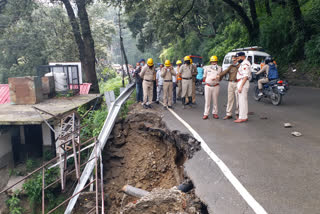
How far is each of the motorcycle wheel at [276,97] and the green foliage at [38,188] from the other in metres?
8.58

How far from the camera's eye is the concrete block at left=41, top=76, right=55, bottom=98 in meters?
14.0

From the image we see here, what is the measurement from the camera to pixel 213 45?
33812 millimetres

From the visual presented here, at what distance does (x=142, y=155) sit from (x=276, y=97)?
5.88 m

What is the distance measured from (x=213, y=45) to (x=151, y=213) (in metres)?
32.1

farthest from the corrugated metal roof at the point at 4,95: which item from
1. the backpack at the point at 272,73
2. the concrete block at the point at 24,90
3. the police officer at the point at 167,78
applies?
the backpack at the point at 272,73

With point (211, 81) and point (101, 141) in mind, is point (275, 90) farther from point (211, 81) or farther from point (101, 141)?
point (101, 141)

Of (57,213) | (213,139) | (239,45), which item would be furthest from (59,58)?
(213,139)

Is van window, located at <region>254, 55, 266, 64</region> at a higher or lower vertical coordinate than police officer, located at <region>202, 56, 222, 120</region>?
higher

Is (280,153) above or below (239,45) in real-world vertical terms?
below

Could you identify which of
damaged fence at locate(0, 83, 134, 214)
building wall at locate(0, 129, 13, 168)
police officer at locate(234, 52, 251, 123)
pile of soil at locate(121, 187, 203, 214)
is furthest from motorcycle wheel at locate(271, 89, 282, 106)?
building wall at locate(0, 129, 13, 168)

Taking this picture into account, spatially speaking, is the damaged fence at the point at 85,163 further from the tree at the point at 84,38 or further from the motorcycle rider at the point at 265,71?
the tree at the point at 84,38

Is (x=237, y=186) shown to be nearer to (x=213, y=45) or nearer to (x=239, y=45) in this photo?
(x=239, y=45)

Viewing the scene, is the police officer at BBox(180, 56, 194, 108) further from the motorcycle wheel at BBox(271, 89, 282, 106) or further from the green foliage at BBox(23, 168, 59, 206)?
the green foliage at BBox(23, 168, 59, 206)

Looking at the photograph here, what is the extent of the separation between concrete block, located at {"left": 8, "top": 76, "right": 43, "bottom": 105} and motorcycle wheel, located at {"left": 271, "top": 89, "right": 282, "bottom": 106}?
1027 centimetres
